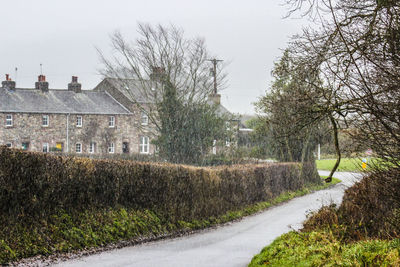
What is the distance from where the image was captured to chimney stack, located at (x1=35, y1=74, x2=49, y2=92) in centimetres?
5703

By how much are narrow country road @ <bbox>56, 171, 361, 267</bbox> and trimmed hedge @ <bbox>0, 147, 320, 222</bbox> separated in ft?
3.80

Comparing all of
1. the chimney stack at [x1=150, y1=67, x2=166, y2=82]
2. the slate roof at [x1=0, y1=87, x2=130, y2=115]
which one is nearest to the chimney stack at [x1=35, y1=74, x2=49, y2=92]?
the slate roof at [x1=0, y1=87, x2=130, y2=115]

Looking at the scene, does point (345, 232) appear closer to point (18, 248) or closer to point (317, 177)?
point (18, 248)

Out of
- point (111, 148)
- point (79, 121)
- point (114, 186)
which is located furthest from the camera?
point (111, 148)

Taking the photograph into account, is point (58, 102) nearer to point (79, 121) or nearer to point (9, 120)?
point (79, 121)

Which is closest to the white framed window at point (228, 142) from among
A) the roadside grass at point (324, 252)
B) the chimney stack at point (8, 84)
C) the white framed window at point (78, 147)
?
the roadside grass at point (324, 252)

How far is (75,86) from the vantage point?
2367 inches

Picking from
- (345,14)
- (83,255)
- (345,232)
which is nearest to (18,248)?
(83,255)

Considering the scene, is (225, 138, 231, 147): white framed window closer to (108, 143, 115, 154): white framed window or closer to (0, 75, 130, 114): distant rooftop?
(0, 75, 130, 114): distant rooftop

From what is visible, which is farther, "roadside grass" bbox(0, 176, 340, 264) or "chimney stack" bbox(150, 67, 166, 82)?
"chimney stack" bbox(150, 67, 166, 82)

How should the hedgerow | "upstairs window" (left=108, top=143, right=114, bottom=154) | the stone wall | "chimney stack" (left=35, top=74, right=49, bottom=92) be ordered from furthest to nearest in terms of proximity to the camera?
"upstairs window" (left=108, top=143, right=114, bottom=154) < "chimney stack" (left=35, top=74, right=49, bottom=92) < the stone wall < the hedgerow

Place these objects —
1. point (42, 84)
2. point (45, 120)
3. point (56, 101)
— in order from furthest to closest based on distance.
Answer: point (42, 84) → point (56, 101) → point (45, 120)

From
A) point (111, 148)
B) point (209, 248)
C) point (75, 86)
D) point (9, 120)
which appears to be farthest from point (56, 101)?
point (209, 248)

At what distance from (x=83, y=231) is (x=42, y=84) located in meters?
46.9
